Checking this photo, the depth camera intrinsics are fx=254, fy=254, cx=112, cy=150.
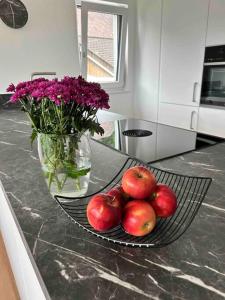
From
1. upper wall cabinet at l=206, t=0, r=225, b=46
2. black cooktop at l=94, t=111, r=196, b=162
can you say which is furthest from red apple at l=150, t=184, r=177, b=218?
upper wall cabinet at l=206, t=0, r=225, b=46

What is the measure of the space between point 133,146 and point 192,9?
6.72ft

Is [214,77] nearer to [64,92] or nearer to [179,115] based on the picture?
[179,115]

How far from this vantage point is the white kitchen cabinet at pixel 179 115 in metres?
2.82

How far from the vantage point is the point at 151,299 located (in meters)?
0.43

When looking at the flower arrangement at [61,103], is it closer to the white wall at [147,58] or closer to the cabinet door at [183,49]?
the cabinet door at [183,49]

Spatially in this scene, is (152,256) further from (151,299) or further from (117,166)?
(117,166)

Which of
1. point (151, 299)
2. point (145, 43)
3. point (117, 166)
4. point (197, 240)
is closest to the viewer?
point (151, 299)

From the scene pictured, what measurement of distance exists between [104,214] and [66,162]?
26 centimetres

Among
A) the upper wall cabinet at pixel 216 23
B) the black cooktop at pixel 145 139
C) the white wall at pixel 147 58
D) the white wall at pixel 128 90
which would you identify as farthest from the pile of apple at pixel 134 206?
the white wall at pixel 128 90

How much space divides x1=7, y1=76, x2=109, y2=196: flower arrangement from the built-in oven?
7.11 ft

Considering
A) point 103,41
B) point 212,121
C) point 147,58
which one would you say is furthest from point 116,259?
point 103,41

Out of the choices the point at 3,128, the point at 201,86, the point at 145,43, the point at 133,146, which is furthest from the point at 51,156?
the point at 145,43

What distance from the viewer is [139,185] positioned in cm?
55

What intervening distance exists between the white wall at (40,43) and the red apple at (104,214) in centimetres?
225
